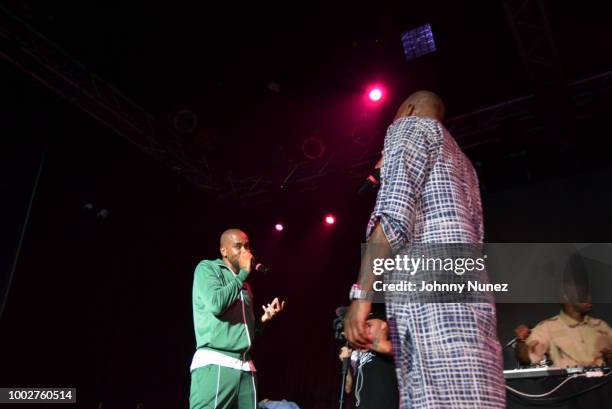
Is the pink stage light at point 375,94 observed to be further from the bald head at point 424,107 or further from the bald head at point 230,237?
the bald head at point 424,107

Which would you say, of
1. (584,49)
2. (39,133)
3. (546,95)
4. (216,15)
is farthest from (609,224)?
(39,133)

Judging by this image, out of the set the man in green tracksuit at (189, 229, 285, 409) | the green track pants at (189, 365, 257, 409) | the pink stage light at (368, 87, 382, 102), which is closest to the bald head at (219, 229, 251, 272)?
the man in green tracksuit at (189, 229, 285, 409)

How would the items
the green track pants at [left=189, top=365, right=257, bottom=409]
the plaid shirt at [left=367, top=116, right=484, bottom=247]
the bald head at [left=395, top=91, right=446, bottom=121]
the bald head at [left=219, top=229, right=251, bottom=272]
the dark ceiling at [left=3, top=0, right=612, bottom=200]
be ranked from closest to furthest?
the plaid shirt at [left=367, top=116, right=484, bottom=247]
the bald head at [left=395, top=91, right=446, bottom=121]
the green track pants at [left=189, top=365, right=257, bottom=409]
the bald head at [left=219, top=229, right=251, bottom=272]
the dark ceiling at [left=3, top=0, right=612, bottom=200]

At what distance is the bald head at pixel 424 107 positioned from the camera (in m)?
1.68

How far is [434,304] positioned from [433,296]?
0.07ft

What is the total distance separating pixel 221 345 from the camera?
3.06 metres

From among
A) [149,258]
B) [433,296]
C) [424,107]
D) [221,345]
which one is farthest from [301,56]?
[433,296]

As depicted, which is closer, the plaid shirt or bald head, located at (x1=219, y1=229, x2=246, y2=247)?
the plaid shirt

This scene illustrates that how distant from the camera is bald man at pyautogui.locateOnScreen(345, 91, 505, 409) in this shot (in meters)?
1.13

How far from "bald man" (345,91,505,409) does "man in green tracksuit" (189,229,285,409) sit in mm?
2047

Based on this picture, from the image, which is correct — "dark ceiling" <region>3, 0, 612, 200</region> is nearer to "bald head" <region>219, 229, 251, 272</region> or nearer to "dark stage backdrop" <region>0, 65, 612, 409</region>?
"dark stage backdrop" <region>0, 65, 612, 409</region>

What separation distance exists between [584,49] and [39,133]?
704 cm

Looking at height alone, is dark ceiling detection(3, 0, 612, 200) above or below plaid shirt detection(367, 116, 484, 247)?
above

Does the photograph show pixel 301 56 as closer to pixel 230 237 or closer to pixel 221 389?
pixel 230 237
